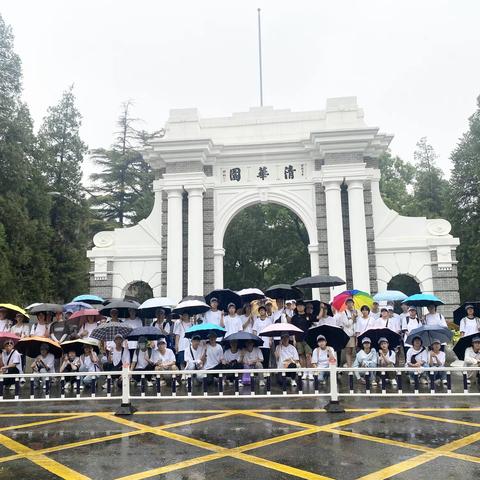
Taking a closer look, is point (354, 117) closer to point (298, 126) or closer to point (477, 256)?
point (298, 126)

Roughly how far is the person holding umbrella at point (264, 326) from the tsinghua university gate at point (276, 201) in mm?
6284

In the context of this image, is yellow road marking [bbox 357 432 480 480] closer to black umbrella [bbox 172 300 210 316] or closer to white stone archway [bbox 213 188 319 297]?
black umbrella [bbox 172 300 210 316]

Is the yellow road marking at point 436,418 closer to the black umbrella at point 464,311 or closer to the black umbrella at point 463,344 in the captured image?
the black umbrella at point 463,344

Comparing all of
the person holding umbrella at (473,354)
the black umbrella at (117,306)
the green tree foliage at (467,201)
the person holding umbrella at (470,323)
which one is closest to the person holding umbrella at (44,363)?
the black umbrella at (117,306)

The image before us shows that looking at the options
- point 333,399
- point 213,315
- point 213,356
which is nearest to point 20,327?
point 213,315

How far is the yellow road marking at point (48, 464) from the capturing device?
4535mm

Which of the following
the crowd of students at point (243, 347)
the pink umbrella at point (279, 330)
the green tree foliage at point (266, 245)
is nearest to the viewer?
the pink umbrella at point (279, 330)

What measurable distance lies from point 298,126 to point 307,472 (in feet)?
45.5

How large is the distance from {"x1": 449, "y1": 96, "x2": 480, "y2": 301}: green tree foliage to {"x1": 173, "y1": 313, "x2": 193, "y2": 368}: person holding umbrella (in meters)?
17.7

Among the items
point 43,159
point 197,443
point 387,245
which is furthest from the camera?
point 43,159

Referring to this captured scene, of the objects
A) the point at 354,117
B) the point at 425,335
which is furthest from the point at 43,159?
the point at 425,335

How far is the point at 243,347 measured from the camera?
9180 millimetres

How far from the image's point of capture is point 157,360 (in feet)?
30.1

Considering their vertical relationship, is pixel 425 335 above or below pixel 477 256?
below
